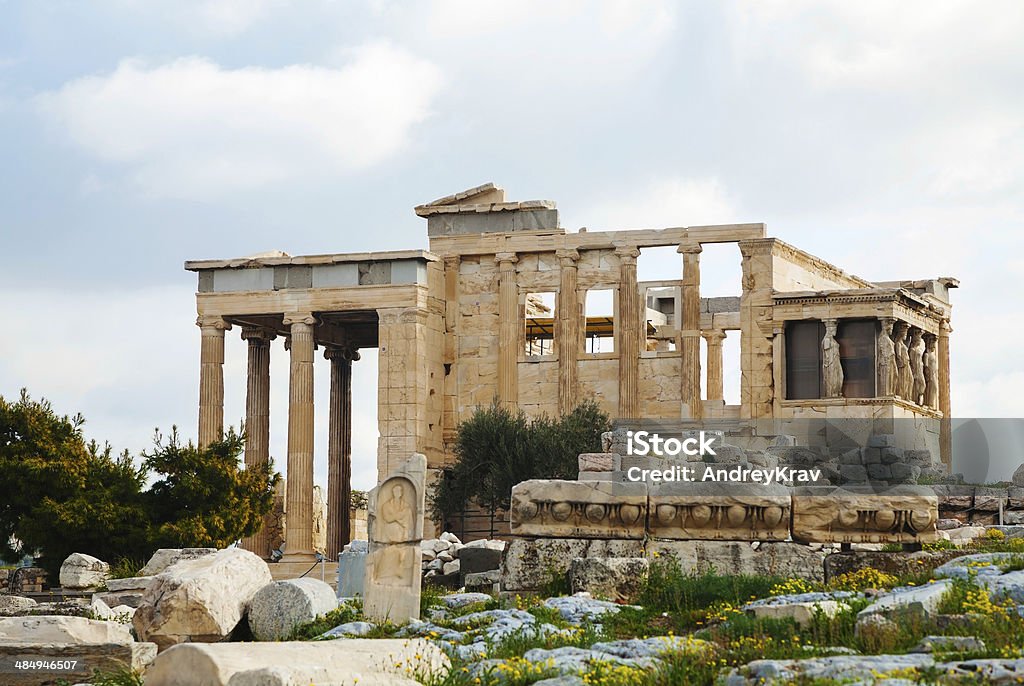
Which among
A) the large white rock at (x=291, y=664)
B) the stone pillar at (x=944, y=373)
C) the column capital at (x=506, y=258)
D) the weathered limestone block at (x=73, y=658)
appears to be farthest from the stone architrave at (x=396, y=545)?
the stone pillar at (x=944, y=373)

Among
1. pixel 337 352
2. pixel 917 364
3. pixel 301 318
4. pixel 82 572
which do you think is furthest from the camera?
pixel 337 352

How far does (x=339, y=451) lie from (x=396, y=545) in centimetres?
2474

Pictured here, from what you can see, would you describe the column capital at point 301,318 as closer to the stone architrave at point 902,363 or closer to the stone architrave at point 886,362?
the stone architrave at point 886,362

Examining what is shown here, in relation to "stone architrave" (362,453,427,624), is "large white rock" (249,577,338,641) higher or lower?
lower

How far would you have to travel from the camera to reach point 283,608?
1473 centimetres

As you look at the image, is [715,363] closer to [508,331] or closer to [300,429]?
[508,331]

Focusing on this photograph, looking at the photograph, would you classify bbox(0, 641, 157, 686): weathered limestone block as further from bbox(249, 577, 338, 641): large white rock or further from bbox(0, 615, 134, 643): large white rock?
bbox(249, 577, 338, 641): large white rock

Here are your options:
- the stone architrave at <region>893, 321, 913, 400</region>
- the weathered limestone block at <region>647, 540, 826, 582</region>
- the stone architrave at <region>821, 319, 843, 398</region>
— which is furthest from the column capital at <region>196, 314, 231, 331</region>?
the weathered limestone block at <region>647, 540, 826, 582</region>

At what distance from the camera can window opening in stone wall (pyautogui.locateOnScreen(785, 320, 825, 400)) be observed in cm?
3475

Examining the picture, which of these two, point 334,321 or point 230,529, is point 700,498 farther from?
point 334,321

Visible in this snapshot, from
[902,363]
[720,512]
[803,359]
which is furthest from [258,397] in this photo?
[720,512]

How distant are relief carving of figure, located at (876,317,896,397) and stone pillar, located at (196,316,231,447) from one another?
14514mm

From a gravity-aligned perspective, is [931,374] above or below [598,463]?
above

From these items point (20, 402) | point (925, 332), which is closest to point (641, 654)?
point (20, 402)
